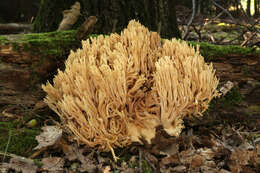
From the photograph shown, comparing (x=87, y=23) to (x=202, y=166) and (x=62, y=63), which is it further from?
(x=202, y=166)

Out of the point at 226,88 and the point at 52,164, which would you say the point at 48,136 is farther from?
the point at 226,88

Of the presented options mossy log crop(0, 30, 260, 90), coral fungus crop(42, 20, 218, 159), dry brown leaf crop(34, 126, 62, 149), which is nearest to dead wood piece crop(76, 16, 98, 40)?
mossy log crop(0, 30, 260, 90)

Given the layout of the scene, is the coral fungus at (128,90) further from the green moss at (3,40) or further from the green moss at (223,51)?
the green moss at (3,40)

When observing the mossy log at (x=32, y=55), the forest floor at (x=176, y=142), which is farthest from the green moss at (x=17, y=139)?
the mossy log at (x=32, y=55)

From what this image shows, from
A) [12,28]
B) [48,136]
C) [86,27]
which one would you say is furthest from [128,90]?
[12,28]

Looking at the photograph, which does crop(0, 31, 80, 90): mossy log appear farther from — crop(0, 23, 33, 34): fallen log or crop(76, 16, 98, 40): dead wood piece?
crop(0, 23, 33, 34): fallen log

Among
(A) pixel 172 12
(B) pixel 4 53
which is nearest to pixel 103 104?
(B) pixel 4 53
